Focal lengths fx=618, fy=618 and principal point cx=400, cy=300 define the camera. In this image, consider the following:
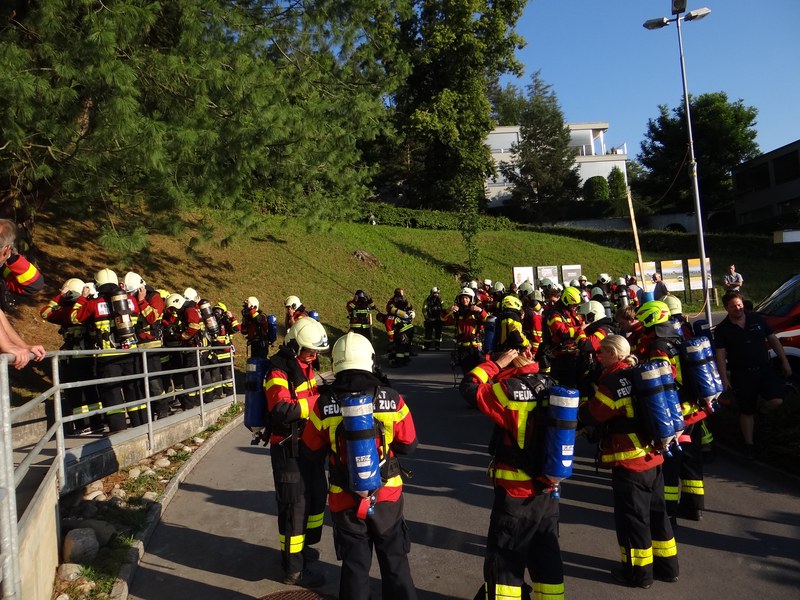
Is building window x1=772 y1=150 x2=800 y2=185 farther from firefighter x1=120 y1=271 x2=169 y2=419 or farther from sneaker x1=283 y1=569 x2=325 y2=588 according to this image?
sneaker x1=283 y1=569 x2=325 y2=588

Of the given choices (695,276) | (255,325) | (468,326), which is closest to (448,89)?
(695,276)

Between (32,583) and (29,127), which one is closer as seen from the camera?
(32,583)

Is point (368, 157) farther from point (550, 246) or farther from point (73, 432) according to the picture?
point (73, 432)

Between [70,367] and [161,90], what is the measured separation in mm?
4621

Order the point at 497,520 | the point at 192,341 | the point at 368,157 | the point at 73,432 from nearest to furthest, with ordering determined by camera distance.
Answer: the point at 497,520 → the point at 73,432 → the point at 192,341 → the point at 368,157

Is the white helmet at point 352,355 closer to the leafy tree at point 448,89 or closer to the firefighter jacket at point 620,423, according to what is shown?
the firefighter jacket at point 620,423

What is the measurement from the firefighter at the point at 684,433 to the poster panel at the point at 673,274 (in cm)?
2144

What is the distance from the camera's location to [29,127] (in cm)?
874

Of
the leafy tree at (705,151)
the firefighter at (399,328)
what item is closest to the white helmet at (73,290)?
the firefighter at (399,328)

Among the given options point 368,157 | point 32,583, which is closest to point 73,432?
point 32,583

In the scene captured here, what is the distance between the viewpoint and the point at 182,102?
10086 millimetres

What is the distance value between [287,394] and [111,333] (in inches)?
180

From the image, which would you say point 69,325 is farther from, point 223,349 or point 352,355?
point 352,355

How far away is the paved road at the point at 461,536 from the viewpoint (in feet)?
14.5
